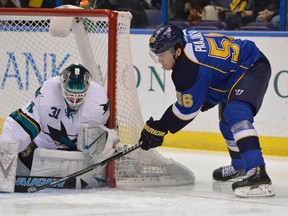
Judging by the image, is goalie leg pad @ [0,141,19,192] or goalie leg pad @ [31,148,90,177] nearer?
goalie leg pad @ [0,141,19,192]

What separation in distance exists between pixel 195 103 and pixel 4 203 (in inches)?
42.2

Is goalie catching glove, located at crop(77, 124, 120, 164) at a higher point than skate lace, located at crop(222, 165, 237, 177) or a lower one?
higher

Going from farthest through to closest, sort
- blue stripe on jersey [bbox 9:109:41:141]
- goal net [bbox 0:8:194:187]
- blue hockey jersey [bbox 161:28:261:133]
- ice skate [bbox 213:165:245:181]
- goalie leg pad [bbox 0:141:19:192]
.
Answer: ice skate [bbox 213:165:245:181] < goal net [bbox 0:8:194:187] < blue stripe on jersey [bbox 9:109:41:141] < goalie leg pad [bbox 0:141:19:192] < blue hockey jersey [bbox 161:28:261:133]

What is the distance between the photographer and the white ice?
14.6 ft

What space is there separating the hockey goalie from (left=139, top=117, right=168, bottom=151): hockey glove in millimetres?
202

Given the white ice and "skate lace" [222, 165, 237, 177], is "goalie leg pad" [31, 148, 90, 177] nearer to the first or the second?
the white ice

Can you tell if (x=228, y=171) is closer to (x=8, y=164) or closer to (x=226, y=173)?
(x=226, y=173)

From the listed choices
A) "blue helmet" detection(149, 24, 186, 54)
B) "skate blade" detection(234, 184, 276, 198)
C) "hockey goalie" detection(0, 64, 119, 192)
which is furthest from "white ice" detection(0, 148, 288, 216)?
"blue helmet" detection(149, 24, 186, 54)

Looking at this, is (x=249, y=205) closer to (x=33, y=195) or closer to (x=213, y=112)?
(x=33, y=195)

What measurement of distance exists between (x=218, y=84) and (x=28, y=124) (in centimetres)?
102

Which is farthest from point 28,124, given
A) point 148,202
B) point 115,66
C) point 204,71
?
point 204,71

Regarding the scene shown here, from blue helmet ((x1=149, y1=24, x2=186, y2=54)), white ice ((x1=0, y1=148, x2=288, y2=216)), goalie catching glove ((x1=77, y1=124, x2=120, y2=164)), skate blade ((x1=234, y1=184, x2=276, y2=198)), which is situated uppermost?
blue helmet ((x1=149, y1=24, x2=186, y2=54))

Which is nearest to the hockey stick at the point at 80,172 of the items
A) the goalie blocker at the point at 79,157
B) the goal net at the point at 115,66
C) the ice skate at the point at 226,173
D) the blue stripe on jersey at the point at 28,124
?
the goalie blocker at the point at 79,157

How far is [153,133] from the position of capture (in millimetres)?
4910
